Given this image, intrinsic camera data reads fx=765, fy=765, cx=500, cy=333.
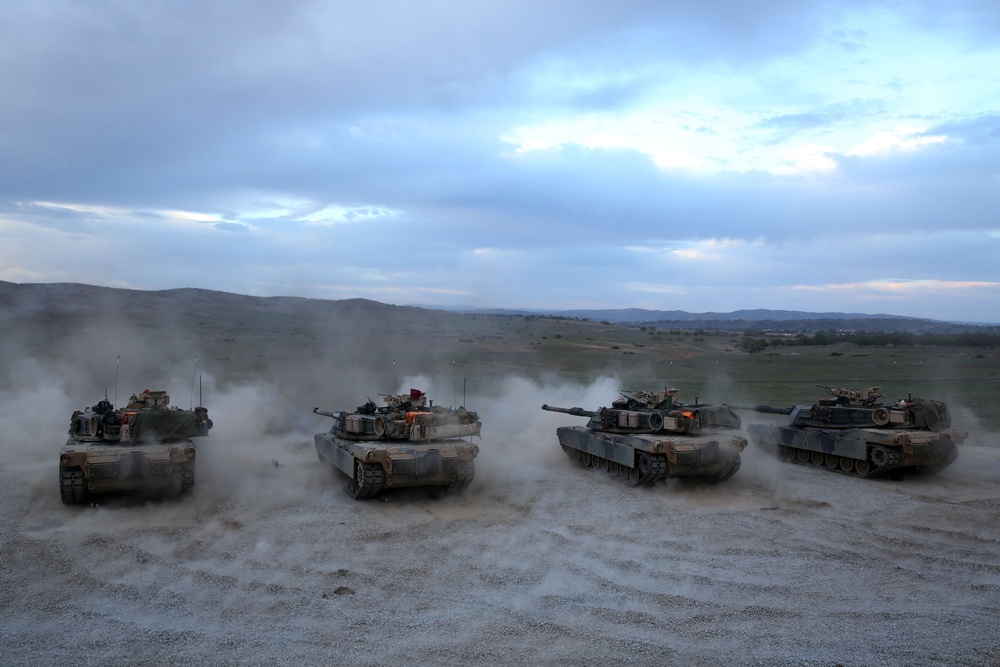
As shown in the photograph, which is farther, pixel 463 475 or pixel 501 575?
pixel 463 475

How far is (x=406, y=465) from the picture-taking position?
1316 cm

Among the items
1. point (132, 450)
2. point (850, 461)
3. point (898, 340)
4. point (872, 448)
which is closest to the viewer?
point (132, 450)

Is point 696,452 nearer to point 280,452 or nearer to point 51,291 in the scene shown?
point 280,452

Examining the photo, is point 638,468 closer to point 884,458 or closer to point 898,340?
point 884,458

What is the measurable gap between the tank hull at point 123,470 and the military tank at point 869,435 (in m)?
13.3

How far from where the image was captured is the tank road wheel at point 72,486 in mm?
12211

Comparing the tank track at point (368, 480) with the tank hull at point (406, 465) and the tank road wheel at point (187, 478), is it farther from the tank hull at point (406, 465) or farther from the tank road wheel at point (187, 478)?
the tank road wheel at point (187, 478)

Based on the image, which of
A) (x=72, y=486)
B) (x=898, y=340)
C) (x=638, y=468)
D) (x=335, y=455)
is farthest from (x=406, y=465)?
(x=898, y=340)

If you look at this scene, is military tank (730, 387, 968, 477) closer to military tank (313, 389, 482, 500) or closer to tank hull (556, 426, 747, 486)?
tank hull (556, 426, 747, 486)

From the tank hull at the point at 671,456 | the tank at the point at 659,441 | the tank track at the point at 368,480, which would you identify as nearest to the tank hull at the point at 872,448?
the tank at the point at 659,441

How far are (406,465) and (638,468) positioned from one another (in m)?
4.84

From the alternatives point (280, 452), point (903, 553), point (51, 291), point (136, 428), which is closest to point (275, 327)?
point (51, 291)

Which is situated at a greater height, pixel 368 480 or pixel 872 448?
pixel 872 448

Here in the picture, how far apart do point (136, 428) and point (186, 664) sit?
7.73 m
